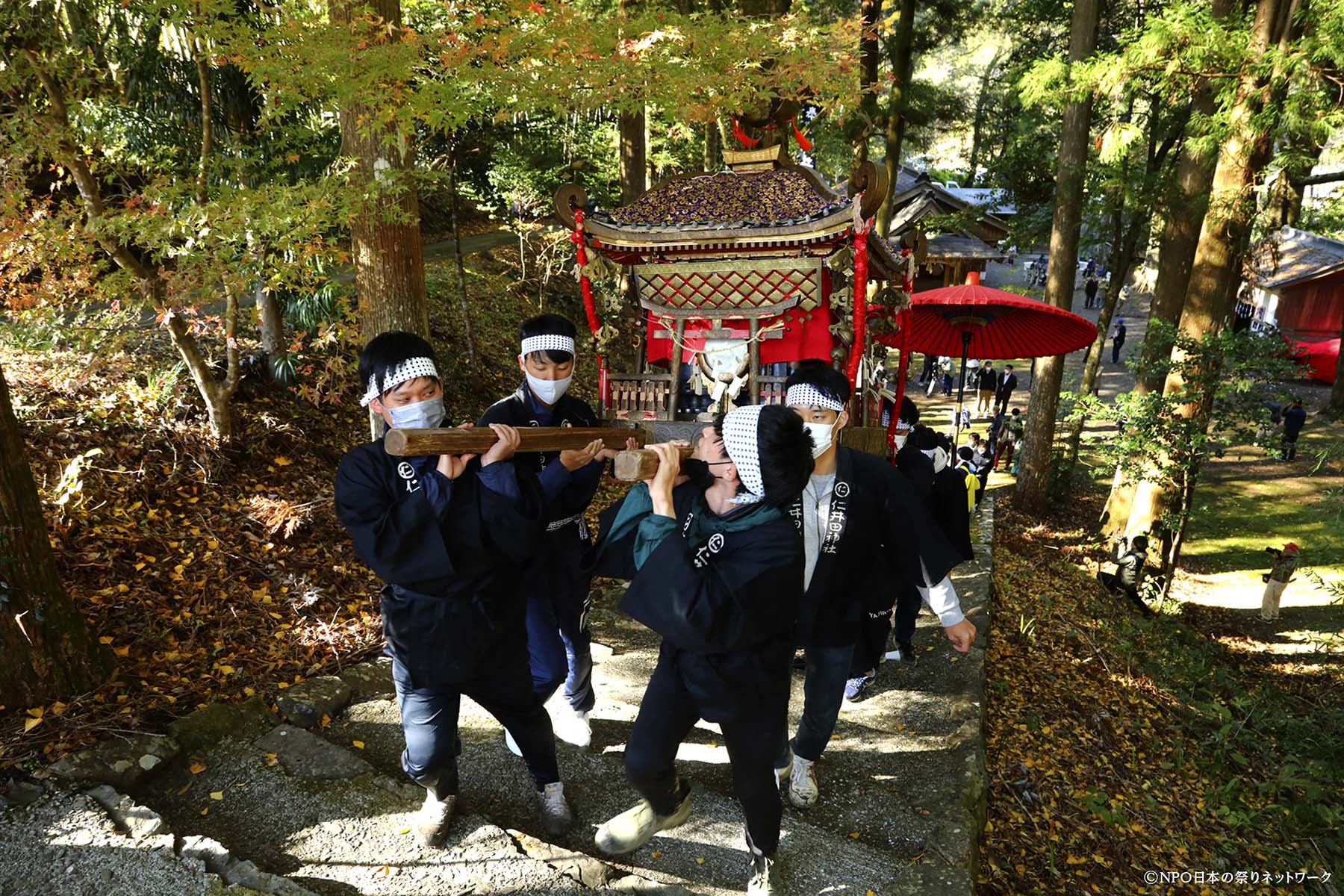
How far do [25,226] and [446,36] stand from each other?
309 cm

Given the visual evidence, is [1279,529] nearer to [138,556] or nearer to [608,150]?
[608,150]

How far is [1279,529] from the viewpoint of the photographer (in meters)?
13.0

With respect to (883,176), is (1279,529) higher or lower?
lower

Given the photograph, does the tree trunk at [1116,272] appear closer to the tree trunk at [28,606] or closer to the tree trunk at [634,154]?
the tree trunk at [634,154]

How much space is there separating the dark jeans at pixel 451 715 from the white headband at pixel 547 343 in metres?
1.48

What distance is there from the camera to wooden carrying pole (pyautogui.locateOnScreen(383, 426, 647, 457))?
8.49 feet

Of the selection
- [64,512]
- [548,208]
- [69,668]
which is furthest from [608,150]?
[69,668]

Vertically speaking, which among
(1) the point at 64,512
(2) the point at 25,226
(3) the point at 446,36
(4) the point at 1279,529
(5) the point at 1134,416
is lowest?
(4) the point at 1279,529

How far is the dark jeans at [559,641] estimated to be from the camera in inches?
150

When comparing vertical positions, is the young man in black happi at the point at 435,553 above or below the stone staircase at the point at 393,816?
above

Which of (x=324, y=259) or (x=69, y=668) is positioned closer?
(x=69, y=668)

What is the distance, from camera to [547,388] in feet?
12.2

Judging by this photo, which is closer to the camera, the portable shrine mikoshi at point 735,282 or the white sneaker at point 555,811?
the white sneaker at point 555,811

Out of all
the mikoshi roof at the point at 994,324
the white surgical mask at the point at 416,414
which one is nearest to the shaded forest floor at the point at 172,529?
the white surgical mask at the point at 416,414
